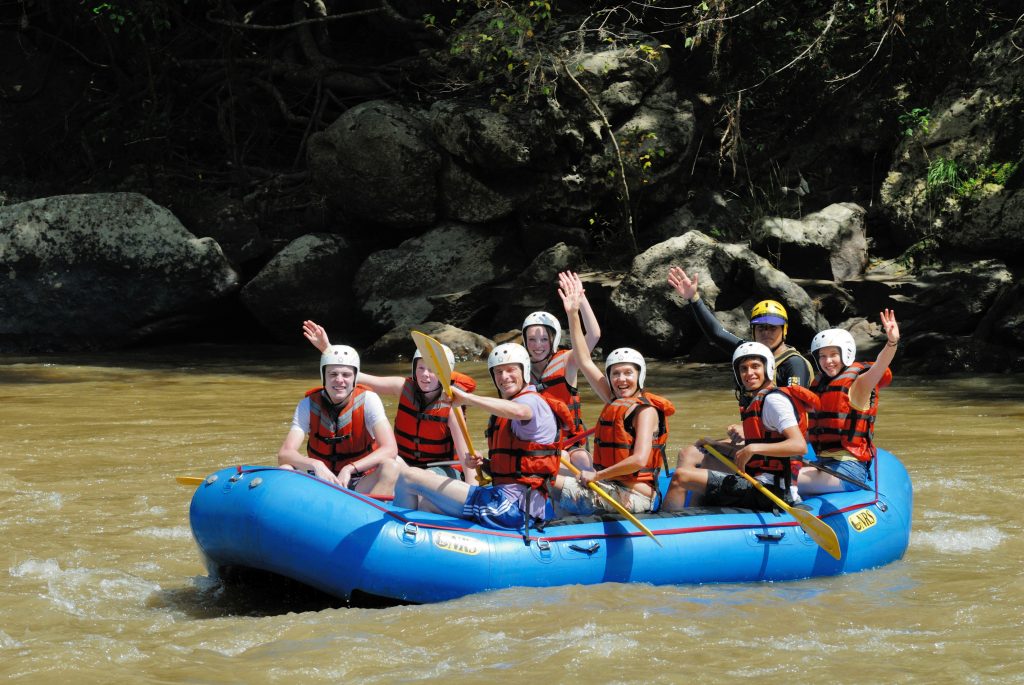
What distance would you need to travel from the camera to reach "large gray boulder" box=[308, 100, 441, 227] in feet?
45.8

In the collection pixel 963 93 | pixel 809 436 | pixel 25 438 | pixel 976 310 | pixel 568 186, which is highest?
pixel 963 93

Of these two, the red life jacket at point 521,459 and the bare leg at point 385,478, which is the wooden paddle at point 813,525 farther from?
the bare leg at point 385,478

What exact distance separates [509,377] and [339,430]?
0.87 m

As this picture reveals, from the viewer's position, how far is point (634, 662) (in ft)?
13.7

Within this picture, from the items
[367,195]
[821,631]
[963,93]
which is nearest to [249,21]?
[367,195]

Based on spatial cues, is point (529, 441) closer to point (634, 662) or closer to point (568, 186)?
point (634, 662)

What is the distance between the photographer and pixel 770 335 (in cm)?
600

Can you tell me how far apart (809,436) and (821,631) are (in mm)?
1694

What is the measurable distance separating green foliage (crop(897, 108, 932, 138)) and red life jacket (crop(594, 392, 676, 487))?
29.7 feet

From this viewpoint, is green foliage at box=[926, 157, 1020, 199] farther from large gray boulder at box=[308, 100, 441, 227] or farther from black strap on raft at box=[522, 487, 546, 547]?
black strap on raft at box=[522, 487, 546, 547]

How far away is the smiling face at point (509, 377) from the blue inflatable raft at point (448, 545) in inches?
21.7

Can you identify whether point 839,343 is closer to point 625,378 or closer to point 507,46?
point 625,378

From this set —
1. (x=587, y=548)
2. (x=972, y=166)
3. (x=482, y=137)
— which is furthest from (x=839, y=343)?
(x=482, y=137)

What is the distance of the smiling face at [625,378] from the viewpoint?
5270 millimetres
